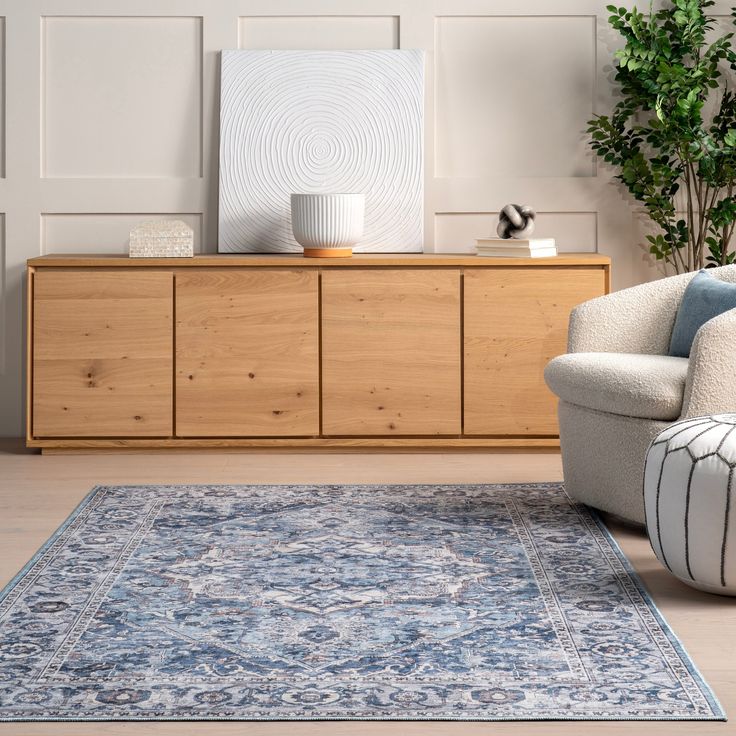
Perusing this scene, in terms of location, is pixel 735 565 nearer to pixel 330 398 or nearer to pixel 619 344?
pixel 619 344

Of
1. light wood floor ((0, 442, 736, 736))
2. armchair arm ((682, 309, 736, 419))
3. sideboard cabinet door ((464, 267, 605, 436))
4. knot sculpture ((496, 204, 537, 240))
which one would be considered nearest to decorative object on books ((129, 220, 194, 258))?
light wood floor ((0, 442, 736, 736))

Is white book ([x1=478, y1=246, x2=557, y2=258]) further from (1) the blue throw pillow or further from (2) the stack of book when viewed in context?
(1) the blue throw pillow

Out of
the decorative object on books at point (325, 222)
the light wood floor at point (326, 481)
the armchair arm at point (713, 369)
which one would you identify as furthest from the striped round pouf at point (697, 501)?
the decorative object on books at point (325, 222)

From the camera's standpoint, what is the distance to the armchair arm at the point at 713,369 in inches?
114

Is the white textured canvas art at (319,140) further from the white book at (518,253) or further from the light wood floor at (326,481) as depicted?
the light wood floor at (326,481)

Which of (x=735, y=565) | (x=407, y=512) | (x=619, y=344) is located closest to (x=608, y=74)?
(x=619, y=344)

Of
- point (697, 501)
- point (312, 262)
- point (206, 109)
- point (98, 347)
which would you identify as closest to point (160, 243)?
point (98, 347)

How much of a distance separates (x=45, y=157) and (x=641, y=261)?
247 cm

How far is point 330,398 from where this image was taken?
417 centimetres

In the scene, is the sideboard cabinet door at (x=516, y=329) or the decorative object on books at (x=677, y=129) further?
the decorative object on books at (x=677, y=129)

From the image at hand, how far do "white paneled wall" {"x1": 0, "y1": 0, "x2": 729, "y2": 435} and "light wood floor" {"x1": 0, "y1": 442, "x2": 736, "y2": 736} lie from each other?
892mm

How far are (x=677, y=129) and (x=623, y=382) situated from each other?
1.59 meters

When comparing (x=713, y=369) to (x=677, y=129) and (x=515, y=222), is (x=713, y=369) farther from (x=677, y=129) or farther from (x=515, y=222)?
(x=677, y=129)

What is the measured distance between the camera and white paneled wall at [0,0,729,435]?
4.50m
